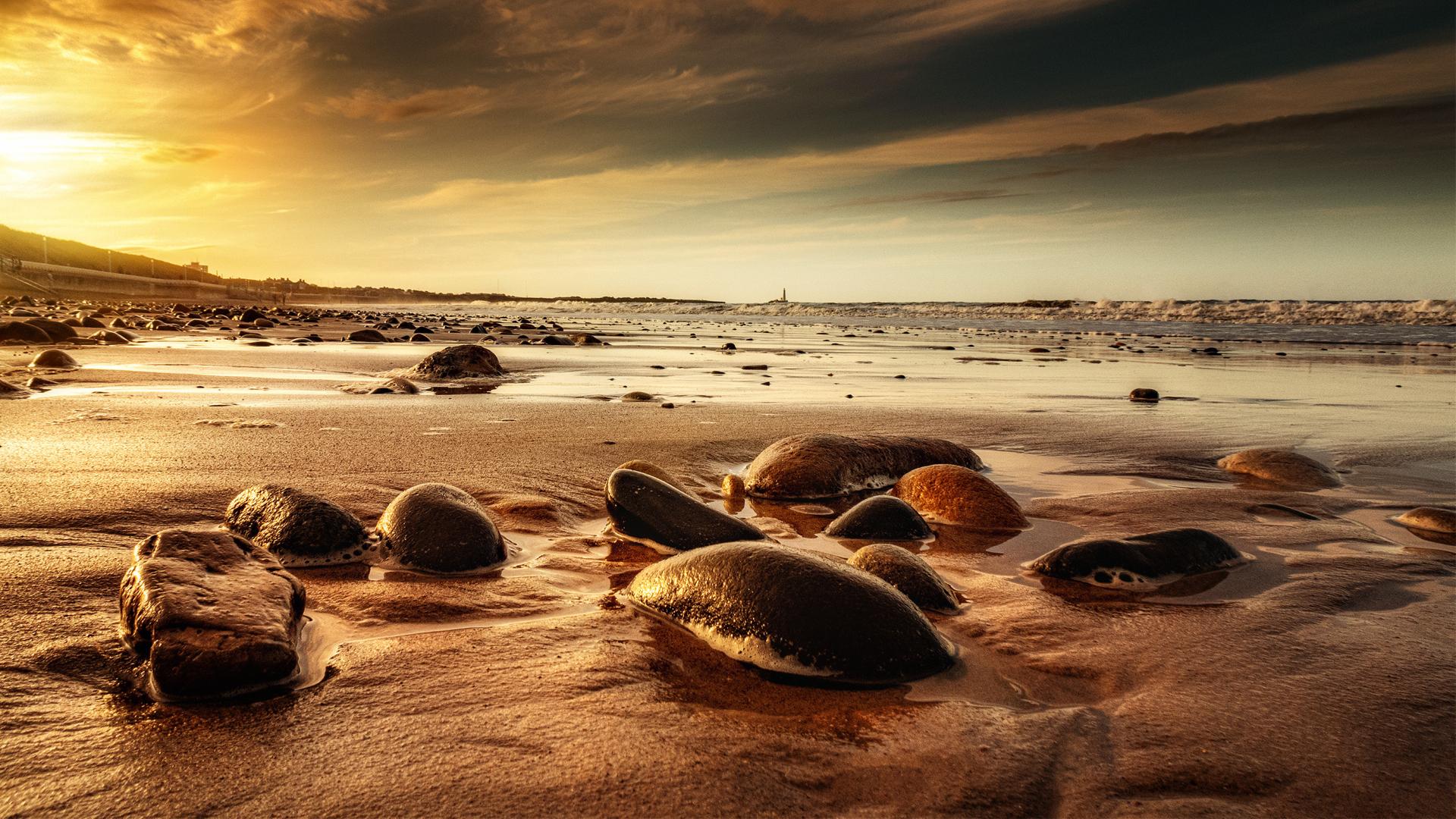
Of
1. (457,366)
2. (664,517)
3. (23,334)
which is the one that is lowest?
(664,517)

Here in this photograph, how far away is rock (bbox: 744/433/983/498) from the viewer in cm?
386

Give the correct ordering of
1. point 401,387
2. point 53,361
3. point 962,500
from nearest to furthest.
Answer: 1. point 962,500
2. point 401,387
3. point 53,361

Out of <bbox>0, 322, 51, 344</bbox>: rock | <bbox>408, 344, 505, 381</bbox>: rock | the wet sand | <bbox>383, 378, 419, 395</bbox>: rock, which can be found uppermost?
<bbox>0, 322, 51, 344</bbox>: rock

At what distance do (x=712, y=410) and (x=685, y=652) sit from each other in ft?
14.5

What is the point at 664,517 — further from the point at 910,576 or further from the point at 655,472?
the point at 910,576

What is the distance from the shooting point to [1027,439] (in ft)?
17.7

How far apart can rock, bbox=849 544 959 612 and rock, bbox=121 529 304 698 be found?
151 cm

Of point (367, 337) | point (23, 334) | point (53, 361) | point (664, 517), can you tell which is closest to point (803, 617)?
point (664, 517)

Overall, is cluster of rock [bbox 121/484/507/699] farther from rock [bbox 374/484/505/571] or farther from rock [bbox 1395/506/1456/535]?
rock [bbox 1395/506/1456/535]

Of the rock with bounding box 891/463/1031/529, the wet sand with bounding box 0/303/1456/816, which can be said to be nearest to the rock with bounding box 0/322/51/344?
the wet sand with bounding box 0/303/1456/816

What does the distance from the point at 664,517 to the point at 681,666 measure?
3.45ft

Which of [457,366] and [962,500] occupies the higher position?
[457,366]

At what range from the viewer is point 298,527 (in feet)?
8.36

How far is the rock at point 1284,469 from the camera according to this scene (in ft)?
13.6
